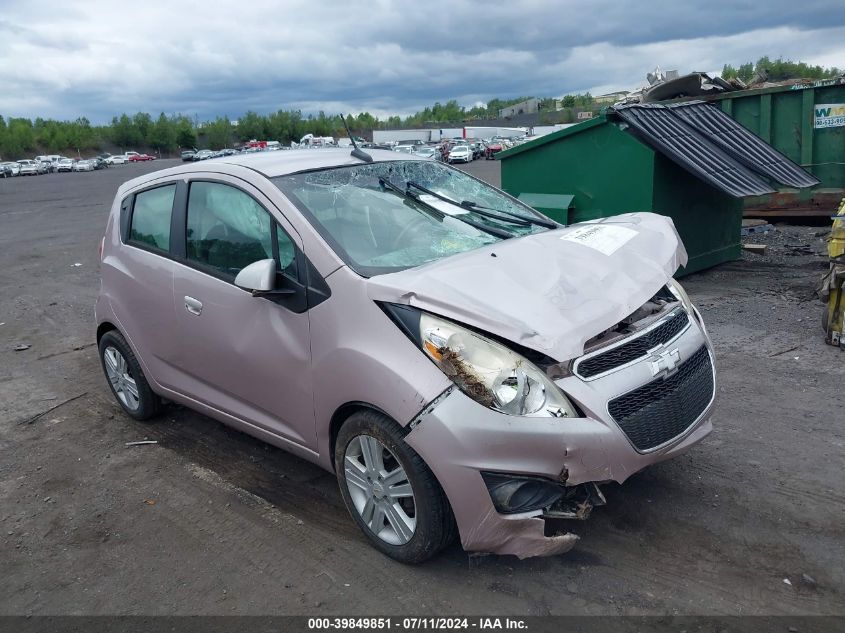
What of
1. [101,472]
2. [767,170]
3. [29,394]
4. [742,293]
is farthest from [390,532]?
[767,170]

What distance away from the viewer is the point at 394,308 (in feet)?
10.4

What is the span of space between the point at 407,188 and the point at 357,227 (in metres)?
0.62

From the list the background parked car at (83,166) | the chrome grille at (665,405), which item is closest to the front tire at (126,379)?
the chrome grille at (665,405)

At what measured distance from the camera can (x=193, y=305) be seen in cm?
416

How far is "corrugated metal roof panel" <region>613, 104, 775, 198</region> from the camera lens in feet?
23.7

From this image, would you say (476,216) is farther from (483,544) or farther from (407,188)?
(483,544)

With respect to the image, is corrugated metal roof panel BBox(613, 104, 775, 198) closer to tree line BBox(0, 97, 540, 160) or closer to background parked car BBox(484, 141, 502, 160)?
background parked car BBox(484, 141, 502, 160)

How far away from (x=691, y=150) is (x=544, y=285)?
518cm

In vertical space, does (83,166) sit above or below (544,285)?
above

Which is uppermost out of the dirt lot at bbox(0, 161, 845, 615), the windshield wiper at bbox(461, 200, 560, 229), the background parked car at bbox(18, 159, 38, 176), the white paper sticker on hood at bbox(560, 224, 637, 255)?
the background parked car at bbox(18, 159, 38, 176)

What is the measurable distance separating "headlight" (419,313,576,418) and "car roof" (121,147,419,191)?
5.20ft

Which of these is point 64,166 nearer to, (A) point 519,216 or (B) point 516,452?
(A) point 519,216

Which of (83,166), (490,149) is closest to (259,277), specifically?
(490,149)

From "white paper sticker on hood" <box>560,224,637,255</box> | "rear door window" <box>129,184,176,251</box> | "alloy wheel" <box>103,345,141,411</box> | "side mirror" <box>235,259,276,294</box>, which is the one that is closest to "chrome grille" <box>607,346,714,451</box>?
"white paper sticker on hood" <box>560,224,637,255</box>
